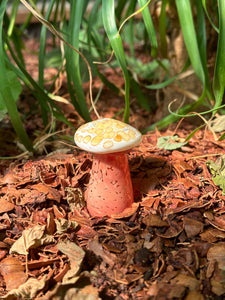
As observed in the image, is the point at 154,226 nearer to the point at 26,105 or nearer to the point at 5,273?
the point at 5,273

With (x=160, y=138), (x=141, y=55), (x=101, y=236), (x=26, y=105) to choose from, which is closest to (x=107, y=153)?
(x=101, y=236)

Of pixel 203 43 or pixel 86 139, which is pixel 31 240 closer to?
pixel 86 139

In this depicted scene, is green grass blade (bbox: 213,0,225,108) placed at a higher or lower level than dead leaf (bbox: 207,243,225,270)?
higher

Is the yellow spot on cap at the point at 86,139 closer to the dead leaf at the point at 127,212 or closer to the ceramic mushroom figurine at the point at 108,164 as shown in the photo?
the ceramic mushroom figurine at the point at 108,164

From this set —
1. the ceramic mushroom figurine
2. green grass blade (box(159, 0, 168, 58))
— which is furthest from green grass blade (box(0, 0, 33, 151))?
green grass blade (box(159, 0, 168, 58))

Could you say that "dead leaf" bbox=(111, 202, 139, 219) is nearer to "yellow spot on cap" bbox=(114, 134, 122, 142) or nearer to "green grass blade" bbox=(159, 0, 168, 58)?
"yellow spot on cap" bbox=(114, 134, 122, 142)

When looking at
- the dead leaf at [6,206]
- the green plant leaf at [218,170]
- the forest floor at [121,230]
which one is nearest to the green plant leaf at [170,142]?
the forest floor at [121,230]
